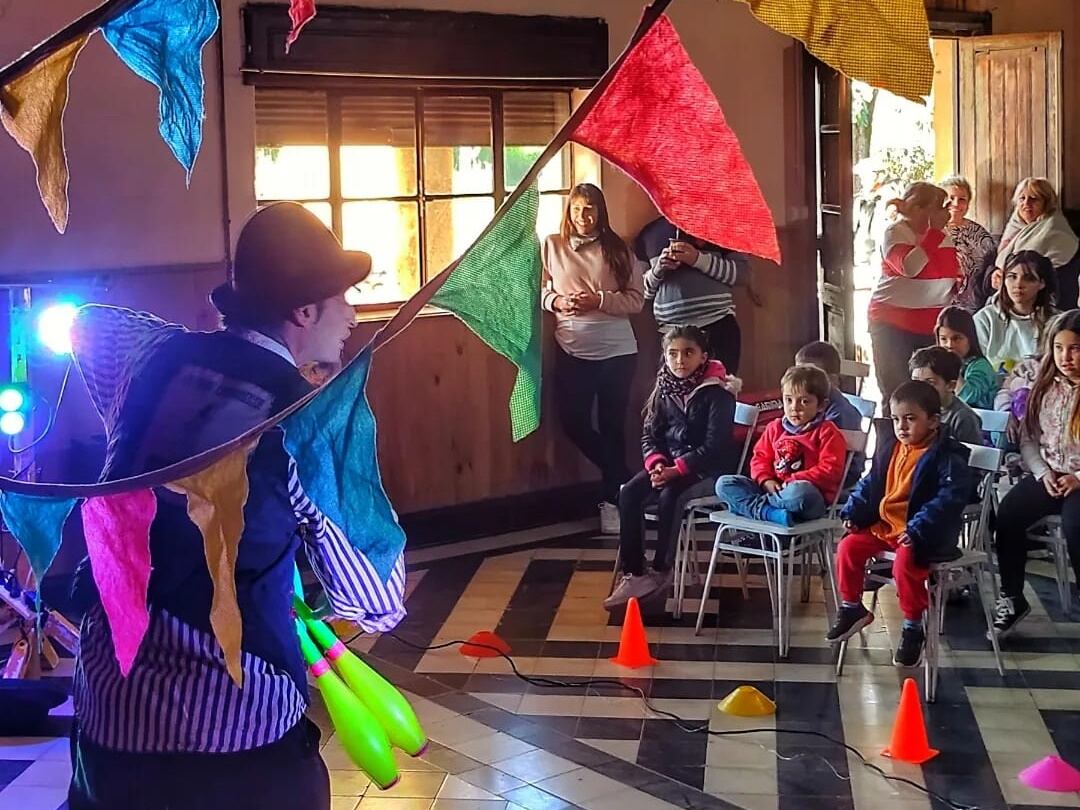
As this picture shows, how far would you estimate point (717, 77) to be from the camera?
269 inches

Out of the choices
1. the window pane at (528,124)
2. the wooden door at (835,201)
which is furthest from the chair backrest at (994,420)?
the window pane at (528,124)

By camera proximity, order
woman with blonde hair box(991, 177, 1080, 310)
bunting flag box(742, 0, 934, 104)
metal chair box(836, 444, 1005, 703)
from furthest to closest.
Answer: woman with blonde hair box(991, 177, 1080, 310)
metal chair box(836, 444, 1005, 703)
bunting flag box(742, 0, 934, 104)

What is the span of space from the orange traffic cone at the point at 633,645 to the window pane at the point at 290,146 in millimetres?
2190

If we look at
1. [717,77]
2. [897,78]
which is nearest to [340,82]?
[717,77]

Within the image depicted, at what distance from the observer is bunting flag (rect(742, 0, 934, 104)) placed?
152 centimetres

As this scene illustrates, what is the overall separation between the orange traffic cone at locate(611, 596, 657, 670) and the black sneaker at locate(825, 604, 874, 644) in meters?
0.55

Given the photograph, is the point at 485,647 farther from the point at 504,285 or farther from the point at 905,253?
the point at 504,285

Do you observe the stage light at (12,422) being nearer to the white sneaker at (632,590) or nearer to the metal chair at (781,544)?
the white sneaker at (632,590)

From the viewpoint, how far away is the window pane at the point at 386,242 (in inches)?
237

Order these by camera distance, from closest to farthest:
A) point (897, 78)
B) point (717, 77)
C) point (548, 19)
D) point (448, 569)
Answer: point (897, 78), point (448, 569), point (548, 19), point (717, 77)

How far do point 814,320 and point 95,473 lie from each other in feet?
11.9

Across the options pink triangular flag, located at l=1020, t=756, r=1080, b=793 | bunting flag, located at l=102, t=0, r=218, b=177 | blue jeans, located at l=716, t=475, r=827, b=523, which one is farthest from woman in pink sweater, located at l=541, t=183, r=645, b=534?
bunting flag, located at l=102, t=0, r=218, b=177

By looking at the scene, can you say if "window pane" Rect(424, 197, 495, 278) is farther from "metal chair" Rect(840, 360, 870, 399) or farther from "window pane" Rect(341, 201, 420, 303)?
"metal chair" Rect(840, 360, 870, 399)

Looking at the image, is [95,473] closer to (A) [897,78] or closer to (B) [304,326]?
(B) [304,326]
